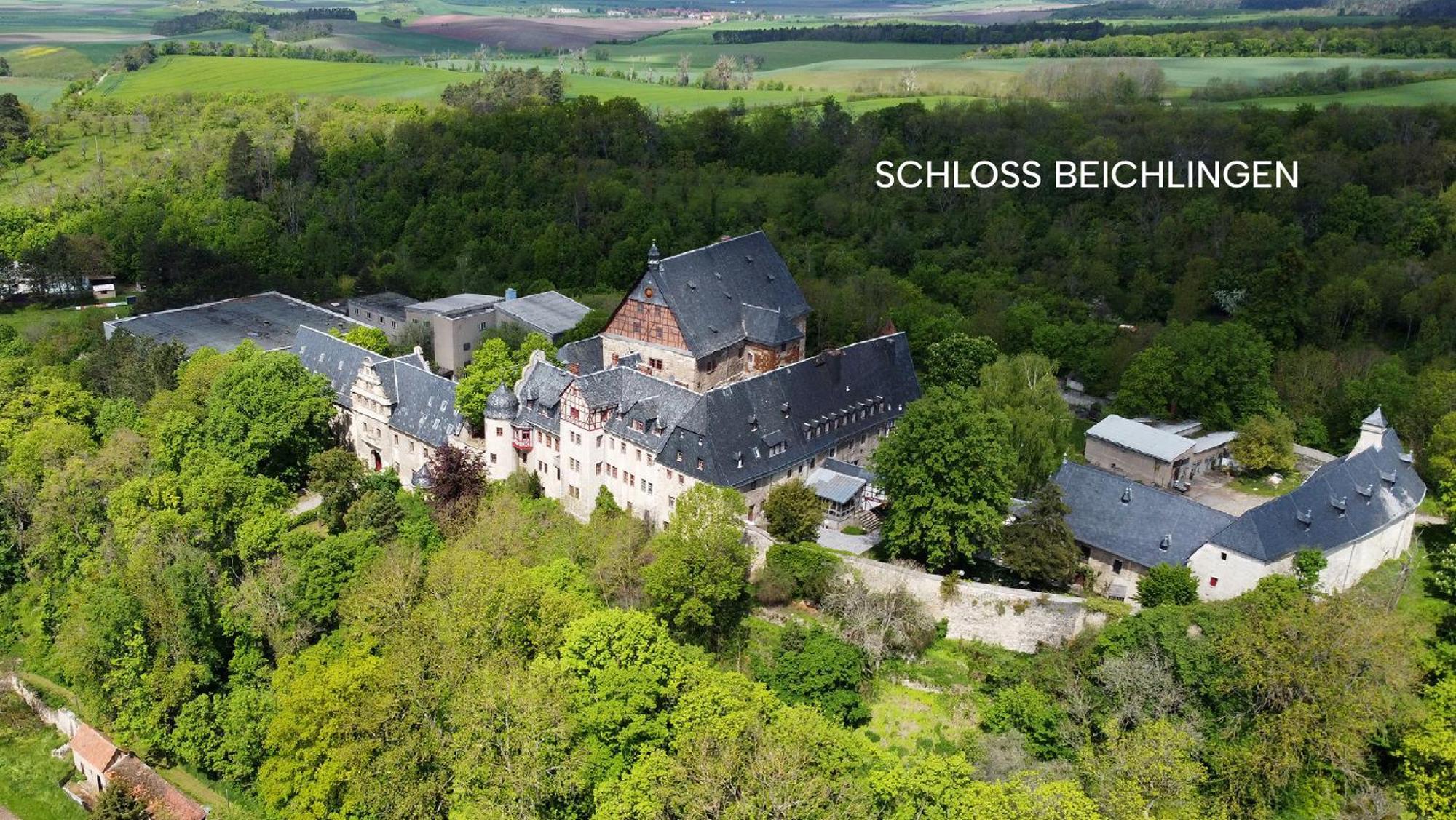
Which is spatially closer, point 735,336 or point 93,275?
point 735,336

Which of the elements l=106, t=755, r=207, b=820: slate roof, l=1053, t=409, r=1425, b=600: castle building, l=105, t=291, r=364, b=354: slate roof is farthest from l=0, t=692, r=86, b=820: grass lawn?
l=1053, t=409, r=1425, b=600: castle building

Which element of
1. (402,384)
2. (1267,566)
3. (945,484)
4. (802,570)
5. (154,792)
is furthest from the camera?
(402,384)

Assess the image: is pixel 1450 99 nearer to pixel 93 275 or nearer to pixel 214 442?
pixel 214 442

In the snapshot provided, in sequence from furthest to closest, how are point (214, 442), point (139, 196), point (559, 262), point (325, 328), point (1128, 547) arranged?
point (139, 196)
point (559, 262)
point (325, 328)
point (214, 442)
point (1128, 547)

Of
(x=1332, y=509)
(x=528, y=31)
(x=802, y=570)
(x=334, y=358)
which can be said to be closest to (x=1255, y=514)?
(x=1332, y=509)

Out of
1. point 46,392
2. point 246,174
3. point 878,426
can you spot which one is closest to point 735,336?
point 878,426

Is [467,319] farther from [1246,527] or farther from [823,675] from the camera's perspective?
[1246,527]
